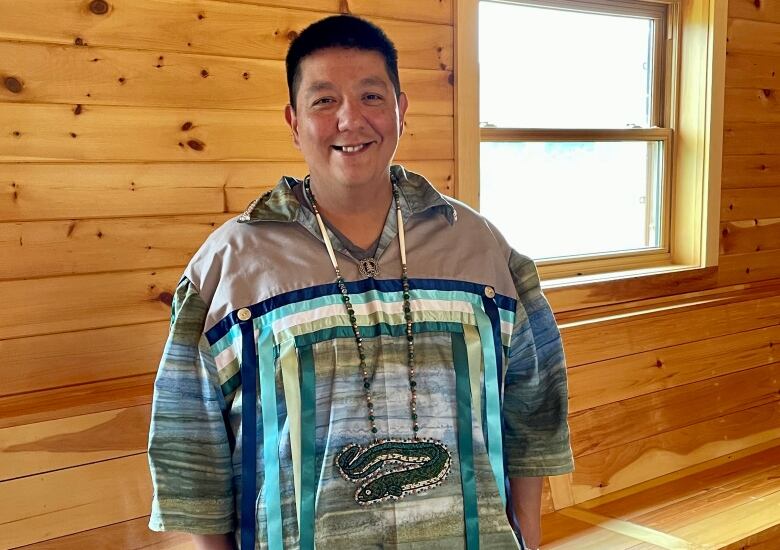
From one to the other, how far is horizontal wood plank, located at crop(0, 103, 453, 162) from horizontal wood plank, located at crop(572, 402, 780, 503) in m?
1.25

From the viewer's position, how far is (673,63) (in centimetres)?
293

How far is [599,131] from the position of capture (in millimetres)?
2752

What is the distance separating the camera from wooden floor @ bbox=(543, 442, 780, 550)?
216 cm

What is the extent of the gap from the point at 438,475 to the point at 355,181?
1.44 feet

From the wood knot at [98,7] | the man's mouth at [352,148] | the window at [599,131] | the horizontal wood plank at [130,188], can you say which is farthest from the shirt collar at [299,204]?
the window at [599,131]

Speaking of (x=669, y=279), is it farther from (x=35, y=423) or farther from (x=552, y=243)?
(x=35, y=423)

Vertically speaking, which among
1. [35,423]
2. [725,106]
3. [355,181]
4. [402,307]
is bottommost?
[35,423]

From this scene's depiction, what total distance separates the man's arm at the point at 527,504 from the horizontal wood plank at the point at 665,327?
0.99 meters

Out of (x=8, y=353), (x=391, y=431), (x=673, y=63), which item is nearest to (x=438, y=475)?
(x=391, y=431)

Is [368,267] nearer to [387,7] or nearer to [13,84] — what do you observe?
[13,84]

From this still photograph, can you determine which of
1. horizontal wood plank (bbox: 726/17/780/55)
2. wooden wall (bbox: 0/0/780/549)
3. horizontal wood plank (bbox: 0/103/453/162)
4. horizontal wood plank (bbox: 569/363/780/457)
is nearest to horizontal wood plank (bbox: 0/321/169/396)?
wooden wall (bbox: 0/0/780/549)

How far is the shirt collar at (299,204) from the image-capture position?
1.26m

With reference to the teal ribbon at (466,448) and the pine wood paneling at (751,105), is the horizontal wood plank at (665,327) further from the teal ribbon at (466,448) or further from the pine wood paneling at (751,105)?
the teal ribbon at (466,448)

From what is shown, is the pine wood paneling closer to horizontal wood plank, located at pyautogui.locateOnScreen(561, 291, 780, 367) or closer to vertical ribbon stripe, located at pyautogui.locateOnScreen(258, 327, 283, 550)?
horizontal wood plank, located at pyautogui.locateOnScreen(561, 291, 780, 367)
